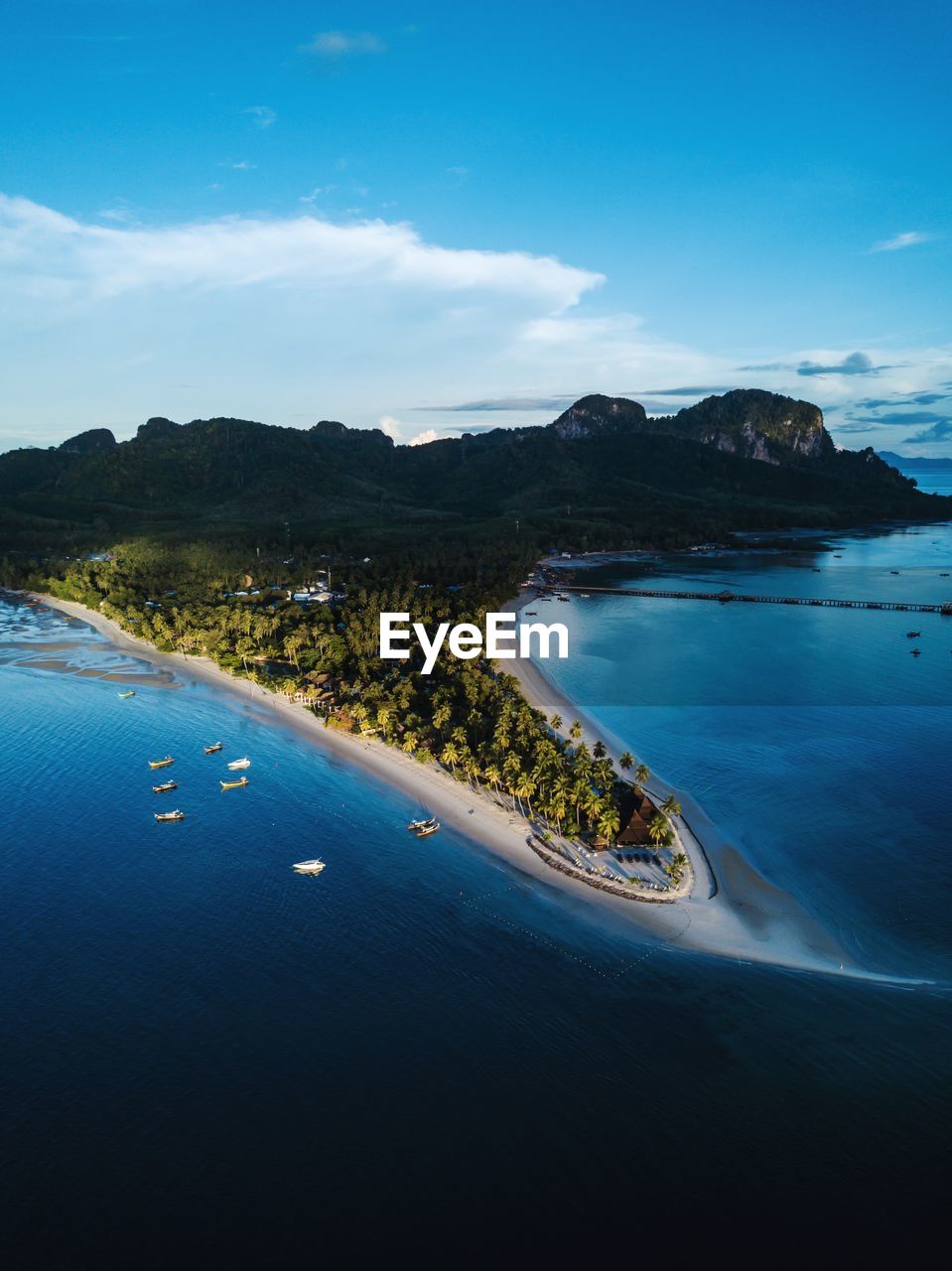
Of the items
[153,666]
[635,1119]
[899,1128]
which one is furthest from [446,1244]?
[153,666]

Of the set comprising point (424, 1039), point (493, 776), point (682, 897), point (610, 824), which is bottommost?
point (424, 1039)

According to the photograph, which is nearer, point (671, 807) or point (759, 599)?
point (671, 807)

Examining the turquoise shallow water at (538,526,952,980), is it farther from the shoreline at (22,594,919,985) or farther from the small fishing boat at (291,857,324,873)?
the small fishing boat at (291,857,324,873)

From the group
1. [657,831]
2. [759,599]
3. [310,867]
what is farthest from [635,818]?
[759,599]

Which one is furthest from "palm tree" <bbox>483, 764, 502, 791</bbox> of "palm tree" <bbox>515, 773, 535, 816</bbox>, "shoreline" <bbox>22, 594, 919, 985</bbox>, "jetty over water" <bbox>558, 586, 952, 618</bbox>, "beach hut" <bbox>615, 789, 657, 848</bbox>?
"jetty over water" <bbox>558, 586, 952, 618</bbox>

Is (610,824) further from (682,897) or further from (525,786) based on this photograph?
(682,897)

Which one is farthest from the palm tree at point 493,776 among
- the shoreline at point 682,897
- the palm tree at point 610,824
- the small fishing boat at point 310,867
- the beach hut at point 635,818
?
the small fishing boat at point 310,867
